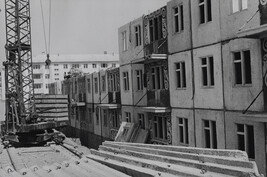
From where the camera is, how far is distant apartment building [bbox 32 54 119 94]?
8738cm

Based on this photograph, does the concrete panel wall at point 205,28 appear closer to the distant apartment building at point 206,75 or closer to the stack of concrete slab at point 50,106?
the distant apartment building at point 206,75

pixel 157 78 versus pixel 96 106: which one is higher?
pixel 157 78

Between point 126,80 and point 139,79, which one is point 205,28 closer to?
point 139,79

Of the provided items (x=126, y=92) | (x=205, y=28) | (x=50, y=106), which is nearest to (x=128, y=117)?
(x=126, y=92)

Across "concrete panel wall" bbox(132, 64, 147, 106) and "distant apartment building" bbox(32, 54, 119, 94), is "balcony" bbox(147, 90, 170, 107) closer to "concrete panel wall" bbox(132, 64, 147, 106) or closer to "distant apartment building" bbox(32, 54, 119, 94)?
"concrete panel wall" bbox(132, 64, 147, 106)

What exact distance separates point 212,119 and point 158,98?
529cm

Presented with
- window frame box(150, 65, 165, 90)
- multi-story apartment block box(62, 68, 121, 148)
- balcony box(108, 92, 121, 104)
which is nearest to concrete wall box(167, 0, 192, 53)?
window frame box(150, 65, 165, 90)

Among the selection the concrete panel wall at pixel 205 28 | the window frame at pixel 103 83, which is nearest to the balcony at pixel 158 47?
the concrete panel wall at pixel 205 28

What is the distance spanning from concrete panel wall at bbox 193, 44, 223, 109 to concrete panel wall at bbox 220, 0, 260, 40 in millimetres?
815

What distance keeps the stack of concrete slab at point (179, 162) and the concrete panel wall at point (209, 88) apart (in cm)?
762

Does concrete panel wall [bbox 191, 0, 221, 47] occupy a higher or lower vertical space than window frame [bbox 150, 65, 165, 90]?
higher

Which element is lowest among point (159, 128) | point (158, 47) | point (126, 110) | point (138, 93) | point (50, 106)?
point (159, 128)

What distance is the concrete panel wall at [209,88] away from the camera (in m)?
14.6

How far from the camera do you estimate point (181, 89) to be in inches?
687
